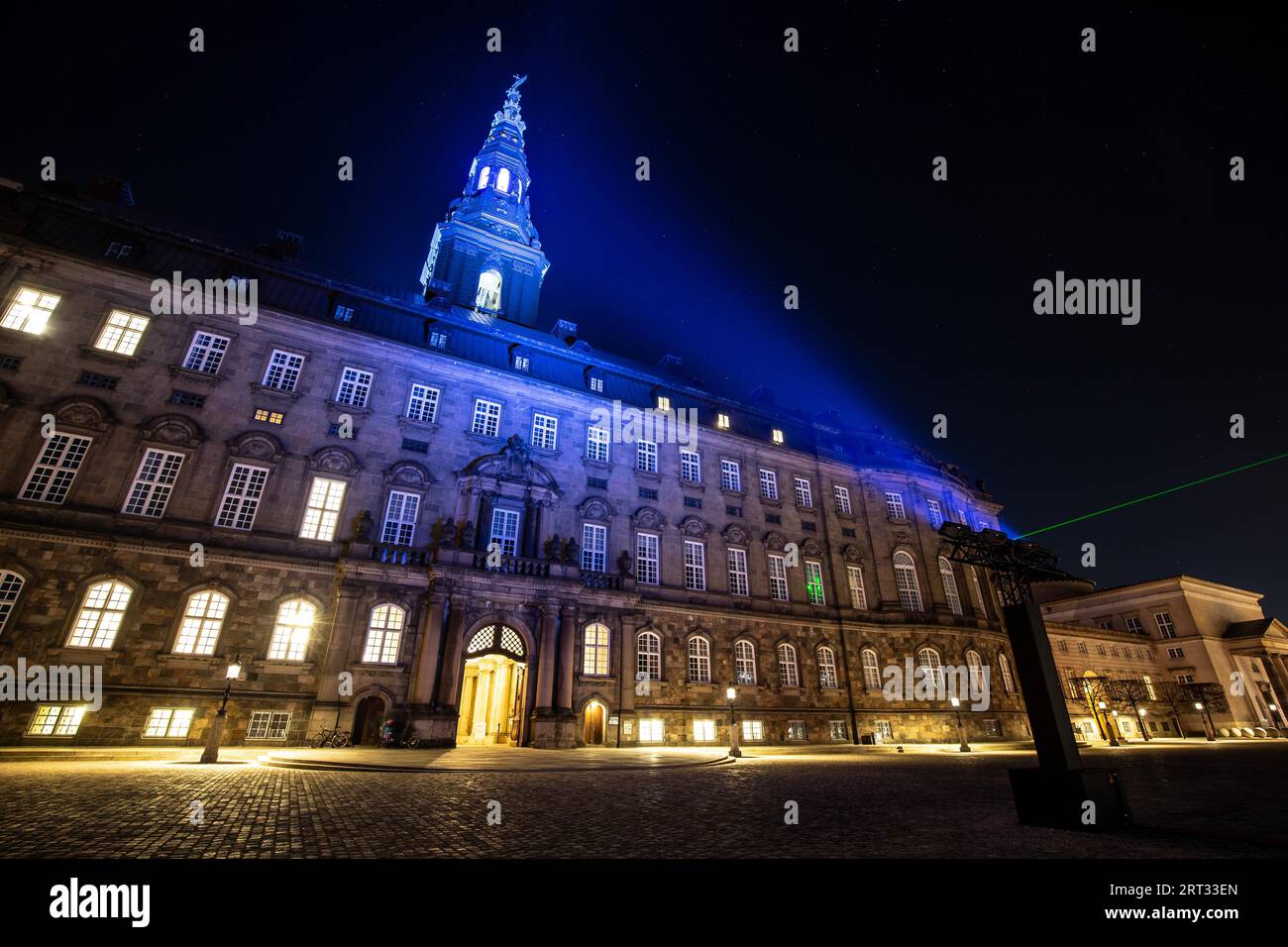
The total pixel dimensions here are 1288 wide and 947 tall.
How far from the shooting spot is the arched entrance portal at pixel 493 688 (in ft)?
81.0

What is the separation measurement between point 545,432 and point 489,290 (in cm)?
1979

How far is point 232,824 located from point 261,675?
56.9 feet

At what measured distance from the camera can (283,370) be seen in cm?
2580

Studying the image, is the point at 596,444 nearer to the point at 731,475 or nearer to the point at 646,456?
the point at 646,456

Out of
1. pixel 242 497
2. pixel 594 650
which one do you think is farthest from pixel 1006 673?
pixel 242 497

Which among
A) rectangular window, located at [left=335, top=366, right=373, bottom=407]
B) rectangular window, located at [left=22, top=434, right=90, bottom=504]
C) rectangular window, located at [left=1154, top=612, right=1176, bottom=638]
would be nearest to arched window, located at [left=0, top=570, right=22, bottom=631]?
rectangular window, located at [left=22, top=434, right=90, bottom=504]

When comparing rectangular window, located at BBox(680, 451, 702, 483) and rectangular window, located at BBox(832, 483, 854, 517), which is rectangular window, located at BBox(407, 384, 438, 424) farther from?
rectangular window, located at BBox(832, 483, 854, 517)

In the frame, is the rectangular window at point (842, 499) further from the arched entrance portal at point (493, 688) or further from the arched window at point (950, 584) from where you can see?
the arched entrance portal at point (493, 688)

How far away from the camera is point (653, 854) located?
5492mm

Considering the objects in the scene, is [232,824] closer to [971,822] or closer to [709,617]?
[971,822]

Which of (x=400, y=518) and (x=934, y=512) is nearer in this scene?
(x=400, y=518)

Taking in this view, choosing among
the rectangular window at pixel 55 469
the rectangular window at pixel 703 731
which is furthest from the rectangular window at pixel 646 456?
the rectangular window at pixel 55 469

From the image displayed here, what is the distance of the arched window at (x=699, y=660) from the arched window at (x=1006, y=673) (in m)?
23.6
